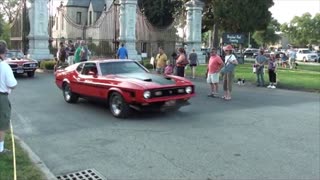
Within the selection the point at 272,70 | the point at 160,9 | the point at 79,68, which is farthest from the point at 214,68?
the point at 160,9

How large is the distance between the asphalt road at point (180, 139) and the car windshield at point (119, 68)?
104 centimetres

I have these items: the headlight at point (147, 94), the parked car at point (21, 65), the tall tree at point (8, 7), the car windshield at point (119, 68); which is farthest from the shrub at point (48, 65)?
the tall tree at point (8, 7)

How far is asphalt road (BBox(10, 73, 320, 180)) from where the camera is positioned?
6.48 metres

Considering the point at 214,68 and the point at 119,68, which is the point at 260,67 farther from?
the point at 119,68

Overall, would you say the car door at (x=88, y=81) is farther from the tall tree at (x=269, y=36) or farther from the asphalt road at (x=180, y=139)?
the tall tree at (x=269, y=36)

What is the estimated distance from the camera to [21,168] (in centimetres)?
591

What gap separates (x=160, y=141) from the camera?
815 cm

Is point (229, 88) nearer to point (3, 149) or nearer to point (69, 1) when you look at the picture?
point (3, 149)

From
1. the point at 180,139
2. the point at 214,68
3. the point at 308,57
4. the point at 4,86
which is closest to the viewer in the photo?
the point at 4,86

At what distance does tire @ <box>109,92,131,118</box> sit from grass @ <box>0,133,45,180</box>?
3694mm

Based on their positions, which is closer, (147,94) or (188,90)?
(147,94)

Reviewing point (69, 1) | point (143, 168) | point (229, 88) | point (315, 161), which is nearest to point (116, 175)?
point (143, 168)

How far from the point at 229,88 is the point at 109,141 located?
23.0 ft

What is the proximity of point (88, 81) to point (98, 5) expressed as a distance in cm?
6942
